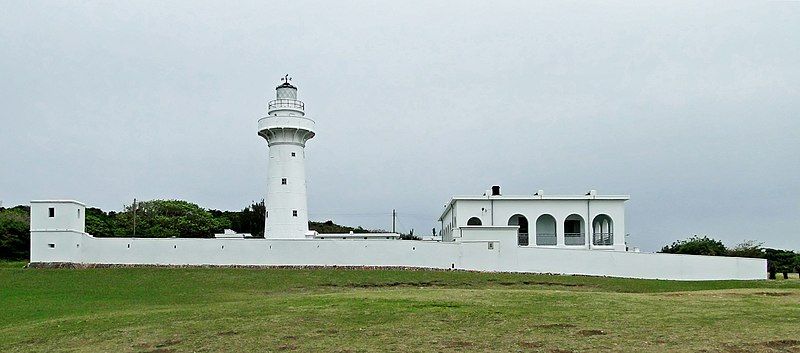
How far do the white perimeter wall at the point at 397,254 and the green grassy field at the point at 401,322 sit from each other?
12613 mm

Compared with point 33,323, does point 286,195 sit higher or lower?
higher

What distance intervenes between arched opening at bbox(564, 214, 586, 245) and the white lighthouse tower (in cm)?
1578

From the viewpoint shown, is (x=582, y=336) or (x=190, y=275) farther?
(x=190, y=275)

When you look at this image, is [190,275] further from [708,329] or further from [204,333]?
[708,329]

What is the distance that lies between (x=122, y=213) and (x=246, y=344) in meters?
58.2

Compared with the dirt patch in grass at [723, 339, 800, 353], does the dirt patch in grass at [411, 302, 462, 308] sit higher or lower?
higher

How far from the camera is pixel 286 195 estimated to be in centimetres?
4238

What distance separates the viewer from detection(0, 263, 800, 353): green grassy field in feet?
42.3

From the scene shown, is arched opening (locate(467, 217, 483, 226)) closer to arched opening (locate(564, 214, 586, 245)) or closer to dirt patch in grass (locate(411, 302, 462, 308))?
arched opening (locate(564, 214, 586, 245))

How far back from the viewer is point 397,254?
38625mm

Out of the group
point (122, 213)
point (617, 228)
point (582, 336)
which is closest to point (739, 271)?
point (617, 228)

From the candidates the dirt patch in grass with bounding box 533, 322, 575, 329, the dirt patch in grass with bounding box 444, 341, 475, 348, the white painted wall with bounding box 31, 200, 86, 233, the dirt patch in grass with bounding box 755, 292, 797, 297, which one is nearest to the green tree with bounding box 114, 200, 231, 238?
the white painted wall with bounding box 31, 200, 86, 233

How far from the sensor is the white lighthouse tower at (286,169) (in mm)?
42125

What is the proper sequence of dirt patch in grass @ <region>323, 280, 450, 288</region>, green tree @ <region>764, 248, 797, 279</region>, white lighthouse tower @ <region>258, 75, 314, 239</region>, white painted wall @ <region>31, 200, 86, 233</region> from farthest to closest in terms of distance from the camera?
1. green tree @ <region>764, 248, 797, 279</region>
2. white lighthouse tower @ <region>258, 75, 314, 239</region>
3. white painted wall @ <region>31, 200, 86, 233</region>
4. dirt patch in grass @ <region>323, 280, 450, 288</region>
